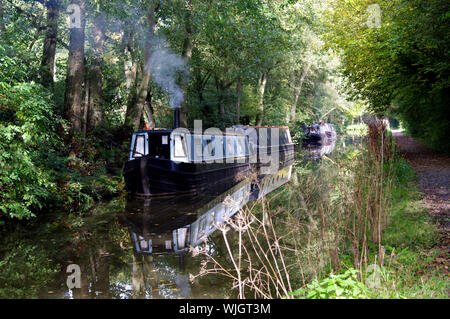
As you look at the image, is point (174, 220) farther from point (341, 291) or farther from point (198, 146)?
point (341, 291)

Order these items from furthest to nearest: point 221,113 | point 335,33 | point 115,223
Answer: point 221,113 → point 335,33 → point 115,223

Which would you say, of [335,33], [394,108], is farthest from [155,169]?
[335,33]

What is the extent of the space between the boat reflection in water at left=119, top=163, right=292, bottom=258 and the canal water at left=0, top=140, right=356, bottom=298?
0.02m

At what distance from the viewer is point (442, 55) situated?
33.6 feet

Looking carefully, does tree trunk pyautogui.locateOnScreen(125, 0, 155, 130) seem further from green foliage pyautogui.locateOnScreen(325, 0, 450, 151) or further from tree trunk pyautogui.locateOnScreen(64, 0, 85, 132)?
green foliage pyautogui.locateOnScreen(325, 0, 450, 151)

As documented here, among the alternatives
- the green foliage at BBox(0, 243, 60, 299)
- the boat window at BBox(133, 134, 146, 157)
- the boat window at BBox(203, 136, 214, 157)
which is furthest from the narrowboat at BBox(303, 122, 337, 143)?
the green foliage at BBox(0, 243, 60, 299)

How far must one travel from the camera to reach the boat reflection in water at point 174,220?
675 centimetres

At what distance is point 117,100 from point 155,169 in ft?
25.0

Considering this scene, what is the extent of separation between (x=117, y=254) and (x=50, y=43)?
909cm

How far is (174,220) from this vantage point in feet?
28.5

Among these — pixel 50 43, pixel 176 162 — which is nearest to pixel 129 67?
pixel 50 43

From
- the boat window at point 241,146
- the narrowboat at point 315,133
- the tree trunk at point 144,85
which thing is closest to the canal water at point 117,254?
the tree trunk at point 144,85
